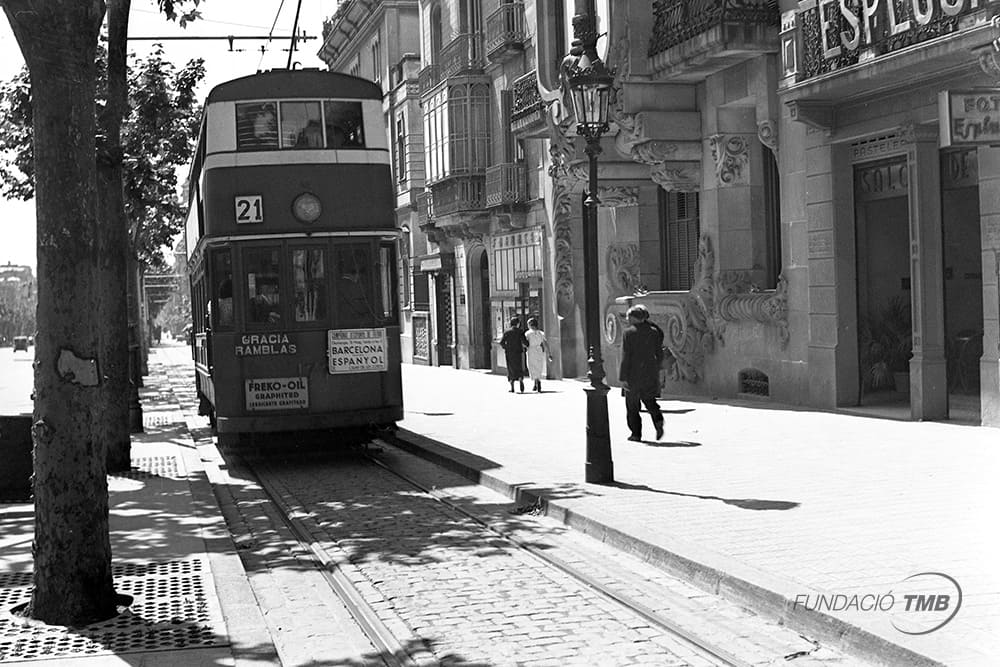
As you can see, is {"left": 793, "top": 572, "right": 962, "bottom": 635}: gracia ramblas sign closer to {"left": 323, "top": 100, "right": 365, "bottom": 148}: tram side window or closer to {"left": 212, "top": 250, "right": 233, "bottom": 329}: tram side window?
{"left": 323, "top": 100, "right": 365, "bottom": 148}: tram side window

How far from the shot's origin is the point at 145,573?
8.67 m

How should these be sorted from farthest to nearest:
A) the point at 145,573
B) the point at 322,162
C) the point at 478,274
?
the point at 478,274, the point at 322,162, the point at 145,573

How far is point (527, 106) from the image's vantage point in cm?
2744

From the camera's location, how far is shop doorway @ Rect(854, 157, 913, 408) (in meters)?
18.0

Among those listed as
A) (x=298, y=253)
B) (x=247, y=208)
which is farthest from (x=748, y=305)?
(x=247, y=208)

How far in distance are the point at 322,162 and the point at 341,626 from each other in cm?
867

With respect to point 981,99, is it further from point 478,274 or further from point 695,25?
point 478,274

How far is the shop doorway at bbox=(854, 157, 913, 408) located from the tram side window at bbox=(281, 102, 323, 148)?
27.1 feet

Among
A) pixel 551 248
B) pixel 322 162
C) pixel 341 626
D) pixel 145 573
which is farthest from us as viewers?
pixel 551 248

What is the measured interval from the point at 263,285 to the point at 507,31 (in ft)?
57.0

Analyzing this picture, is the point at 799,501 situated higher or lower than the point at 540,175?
lower

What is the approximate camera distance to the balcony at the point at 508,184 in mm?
31078

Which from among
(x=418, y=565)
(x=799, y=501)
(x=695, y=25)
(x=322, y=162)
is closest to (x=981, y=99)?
(x=799, y=501)

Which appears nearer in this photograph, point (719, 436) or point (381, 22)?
point (719, 436)
